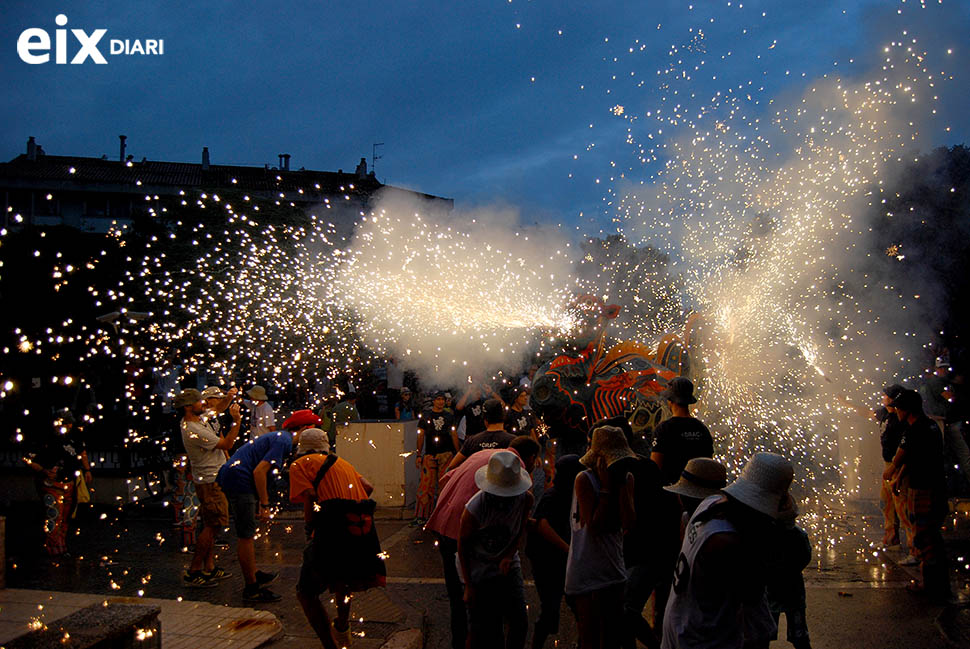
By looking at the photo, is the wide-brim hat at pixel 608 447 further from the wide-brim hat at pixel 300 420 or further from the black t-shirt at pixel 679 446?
the wide-brim hat at pixel 300 420

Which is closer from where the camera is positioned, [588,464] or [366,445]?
[588,464]

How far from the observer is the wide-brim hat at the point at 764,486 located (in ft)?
9.51

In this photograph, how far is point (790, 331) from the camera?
12273 mm

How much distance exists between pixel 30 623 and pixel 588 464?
3.88 m

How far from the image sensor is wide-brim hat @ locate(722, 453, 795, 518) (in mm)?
2900

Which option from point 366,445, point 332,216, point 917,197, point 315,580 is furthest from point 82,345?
point 917,197

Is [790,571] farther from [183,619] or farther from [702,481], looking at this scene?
[183,619]

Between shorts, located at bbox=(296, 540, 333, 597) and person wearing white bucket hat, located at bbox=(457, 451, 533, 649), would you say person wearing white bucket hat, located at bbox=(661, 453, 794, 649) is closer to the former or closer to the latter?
person wearing white bucket hat, located at bbox=(457, 451, 533, 649)

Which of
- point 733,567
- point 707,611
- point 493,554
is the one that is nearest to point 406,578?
point 493,554

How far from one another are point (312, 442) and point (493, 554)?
165 cm

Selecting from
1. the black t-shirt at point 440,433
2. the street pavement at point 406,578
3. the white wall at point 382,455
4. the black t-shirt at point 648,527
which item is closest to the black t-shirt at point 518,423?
the black t-shirt at point 440,433

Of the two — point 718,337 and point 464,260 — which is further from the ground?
point 464,260

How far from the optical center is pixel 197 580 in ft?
21.8

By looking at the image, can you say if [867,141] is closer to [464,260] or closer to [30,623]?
[464,260]
